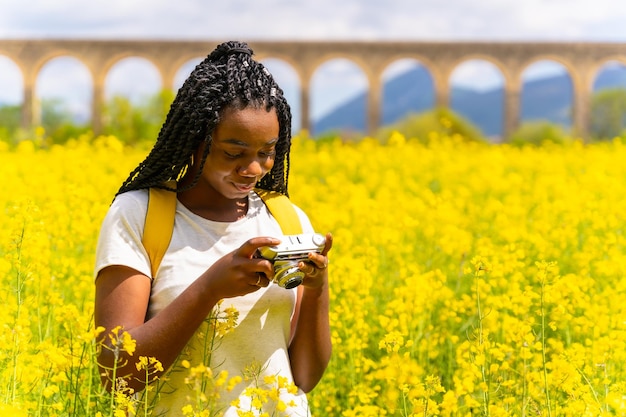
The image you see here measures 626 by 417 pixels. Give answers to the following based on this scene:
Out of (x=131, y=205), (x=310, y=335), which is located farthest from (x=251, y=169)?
(x=310, y=335)

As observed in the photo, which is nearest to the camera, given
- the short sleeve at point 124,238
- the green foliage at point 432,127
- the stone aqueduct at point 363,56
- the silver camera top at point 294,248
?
the silver camera top at point 294,248

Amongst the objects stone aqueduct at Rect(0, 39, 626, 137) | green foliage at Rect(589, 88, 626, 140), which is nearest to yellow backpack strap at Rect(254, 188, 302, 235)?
stone aqueduct at Rect(0, 39, 626, 137)

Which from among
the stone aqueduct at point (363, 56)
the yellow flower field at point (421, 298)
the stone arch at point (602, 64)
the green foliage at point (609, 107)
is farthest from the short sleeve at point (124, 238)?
the green foliage at point (609, 107)

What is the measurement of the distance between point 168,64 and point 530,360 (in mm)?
25802

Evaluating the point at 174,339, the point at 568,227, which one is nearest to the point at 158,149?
the point at 174,339

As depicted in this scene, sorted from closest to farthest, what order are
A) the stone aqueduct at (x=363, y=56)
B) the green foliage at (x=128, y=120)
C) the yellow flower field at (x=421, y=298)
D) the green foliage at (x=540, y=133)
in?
1. the yellow flower field at (x=421, y=298)
2. the green foliage at (x=540, y=133)
3. the green foliage at (x=128, y=120)
4. the stone aqueduct at (x=363, y=56)

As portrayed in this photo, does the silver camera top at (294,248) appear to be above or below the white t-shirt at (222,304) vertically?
above

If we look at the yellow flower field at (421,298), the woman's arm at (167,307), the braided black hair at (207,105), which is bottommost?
the yellow flower field at (421,298)

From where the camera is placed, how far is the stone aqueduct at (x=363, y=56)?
1055 inches

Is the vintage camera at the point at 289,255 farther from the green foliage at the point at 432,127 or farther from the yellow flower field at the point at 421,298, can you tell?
the green foliage at the point at 432,127

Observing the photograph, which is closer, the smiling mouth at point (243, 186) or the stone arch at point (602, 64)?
the smiling mouth at point (243, 186)

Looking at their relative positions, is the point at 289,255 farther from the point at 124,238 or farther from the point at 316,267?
the point at 124,238

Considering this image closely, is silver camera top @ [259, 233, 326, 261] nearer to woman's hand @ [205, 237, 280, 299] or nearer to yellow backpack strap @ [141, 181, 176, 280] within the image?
woman's hand @ [205, 237, 280, 299]

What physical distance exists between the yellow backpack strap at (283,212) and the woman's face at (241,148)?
16cm
